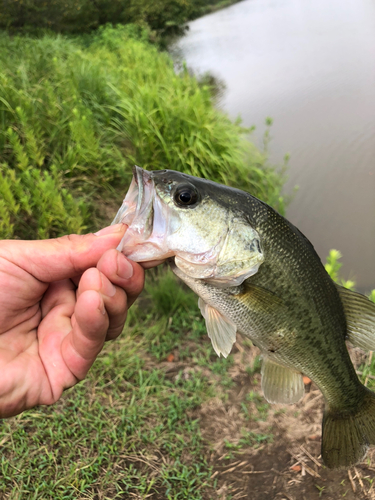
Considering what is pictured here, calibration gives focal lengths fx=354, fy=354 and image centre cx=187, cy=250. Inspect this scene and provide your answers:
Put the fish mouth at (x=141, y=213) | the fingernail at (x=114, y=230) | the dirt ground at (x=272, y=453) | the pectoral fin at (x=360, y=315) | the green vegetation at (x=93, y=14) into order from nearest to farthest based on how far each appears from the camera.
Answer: the fish mouth at (x=141, y=213), the fingernail at (x=114, y=230), the pectoral fin at (x=360, y=315), the dirt ground at (x=272, y=453), the green vegetation at (x=93, y=14)

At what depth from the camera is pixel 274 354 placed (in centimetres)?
181

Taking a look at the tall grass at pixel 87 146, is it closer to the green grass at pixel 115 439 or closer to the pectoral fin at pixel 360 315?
the green grass at pixel 115 439

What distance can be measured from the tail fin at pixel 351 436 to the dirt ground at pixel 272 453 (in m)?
0.64

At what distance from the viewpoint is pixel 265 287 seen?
1645 millimetres

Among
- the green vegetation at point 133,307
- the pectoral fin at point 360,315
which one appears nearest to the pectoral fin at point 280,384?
the pectoral fin at point 360,315

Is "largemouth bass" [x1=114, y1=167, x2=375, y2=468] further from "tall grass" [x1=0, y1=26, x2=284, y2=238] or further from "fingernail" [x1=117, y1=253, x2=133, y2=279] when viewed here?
"tall grass" [x1=0, y1=26, x2=284, y2=238]

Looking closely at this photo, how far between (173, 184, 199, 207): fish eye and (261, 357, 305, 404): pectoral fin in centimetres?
96

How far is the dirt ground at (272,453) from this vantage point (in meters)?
2.31

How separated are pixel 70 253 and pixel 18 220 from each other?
7.61ft

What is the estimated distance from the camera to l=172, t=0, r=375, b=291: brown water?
16.6ft

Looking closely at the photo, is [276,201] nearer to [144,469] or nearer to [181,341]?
[181,341]

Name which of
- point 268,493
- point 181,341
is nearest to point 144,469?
point 268,493

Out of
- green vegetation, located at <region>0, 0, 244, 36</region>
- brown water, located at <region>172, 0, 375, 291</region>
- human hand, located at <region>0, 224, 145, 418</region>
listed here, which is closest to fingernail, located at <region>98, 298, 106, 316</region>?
human hand, located at <region>0, 224, 145, 418</region>

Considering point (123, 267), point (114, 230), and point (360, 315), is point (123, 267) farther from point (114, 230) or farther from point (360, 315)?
point (360, 315)
